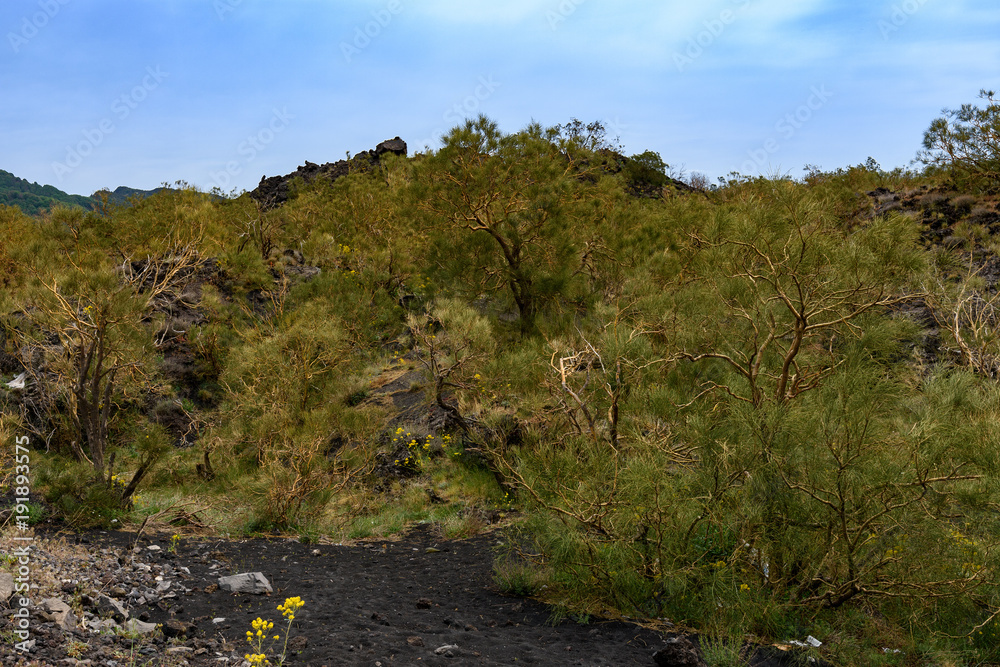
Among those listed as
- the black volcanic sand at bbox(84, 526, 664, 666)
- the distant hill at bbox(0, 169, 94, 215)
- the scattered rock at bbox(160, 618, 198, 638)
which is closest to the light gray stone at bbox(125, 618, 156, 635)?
the scattered rock at bbox(160, 618, 198, 638)

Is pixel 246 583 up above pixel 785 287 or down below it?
below

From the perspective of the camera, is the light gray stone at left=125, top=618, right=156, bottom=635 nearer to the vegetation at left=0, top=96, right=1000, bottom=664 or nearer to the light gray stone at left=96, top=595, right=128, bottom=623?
the light gray stone at left=96, top=595, right=128, bottom=623

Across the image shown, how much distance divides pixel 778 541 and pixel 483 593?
7.83 feet

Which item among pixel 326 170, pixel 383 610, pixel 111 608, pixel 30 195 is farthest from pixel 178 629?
pixel 30 195

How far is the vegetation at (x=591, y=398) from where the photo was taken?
4.07 m

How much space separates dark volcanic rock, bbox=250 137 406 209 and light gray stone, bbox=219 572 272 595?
26.1m

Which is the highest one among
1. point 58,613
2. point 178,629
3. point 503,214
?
point 503,214

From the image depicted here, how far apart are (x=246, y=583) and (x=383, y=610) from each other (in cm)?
114

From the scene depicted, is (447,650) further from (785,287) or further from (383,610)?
(785,287)

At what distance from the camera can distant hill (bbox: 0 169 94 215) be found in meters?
59.2

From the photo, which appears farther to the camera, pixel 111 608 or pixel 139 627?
pixel 111 608

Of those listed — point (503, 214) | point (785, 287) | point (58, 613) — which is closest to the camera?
point (58, 613)

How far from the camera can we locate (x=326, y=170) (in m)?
33.5

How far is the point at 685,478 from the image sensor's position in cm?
449
